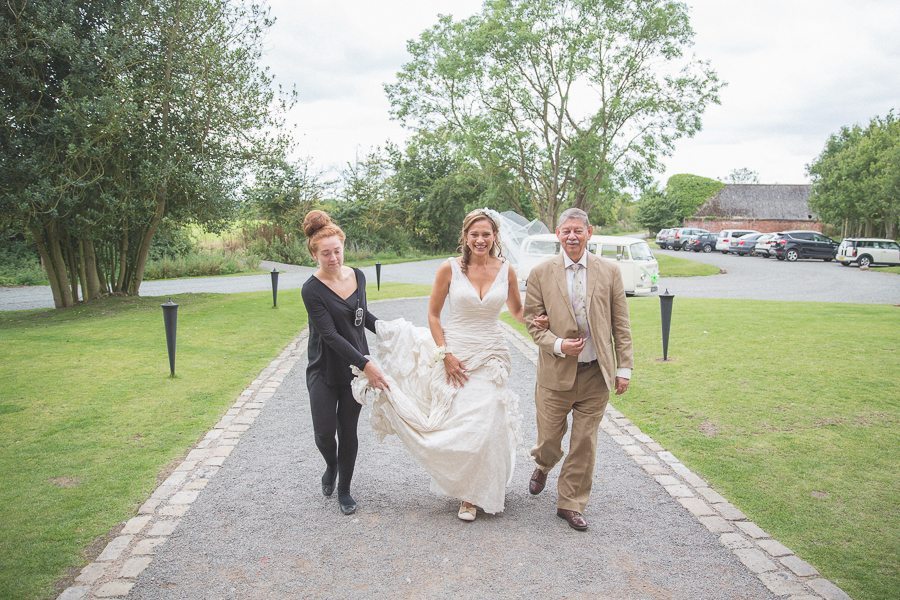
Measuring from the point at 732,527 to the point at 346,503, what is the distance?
2630 mm

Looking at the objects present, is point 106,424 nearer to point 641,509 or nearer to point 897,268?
point 641,509

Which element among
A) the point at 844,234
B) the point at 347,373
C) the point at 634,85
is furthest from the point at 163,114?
the point at 844,234

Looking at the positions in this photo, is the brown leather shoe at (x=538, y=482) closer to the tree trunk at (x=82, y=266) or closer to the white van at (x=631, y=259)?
the white van at (x=631, y=259)

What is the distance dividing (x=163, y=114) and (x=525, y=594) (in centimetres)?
1703

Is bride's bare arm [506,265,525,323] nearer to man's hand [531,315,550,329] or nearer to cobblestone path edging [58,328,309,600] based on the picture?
man's hand [531,315,550,329]

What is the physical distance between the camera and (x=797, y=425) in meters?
6.69

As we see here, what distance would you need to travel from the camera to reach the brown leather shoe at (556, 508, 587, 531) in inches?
169

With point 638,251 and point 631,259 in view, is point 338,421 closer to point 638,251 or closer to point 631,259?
point 631,259

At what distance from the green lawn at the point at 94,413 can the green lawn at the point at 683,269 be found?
23238 millimetres

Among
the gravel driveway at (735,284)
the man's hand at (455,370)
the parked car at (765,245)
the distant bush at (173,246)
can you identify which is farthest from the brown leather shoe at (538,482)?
the parked car at (765,245)

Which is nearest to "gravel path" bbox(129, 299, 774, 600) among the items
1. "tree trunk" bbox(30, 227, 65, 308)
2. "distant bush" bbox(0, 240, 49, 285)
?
"tree trunk" bbox(30, 227, 65, 308)

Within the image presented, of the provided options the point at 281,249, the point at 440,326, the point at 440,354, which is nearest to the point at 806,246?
the point at 281,249

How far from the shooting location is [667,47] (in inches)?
1240

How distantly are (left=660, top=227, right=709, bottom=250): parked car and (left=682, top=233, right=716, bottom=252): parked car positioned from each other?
22.8 inches
